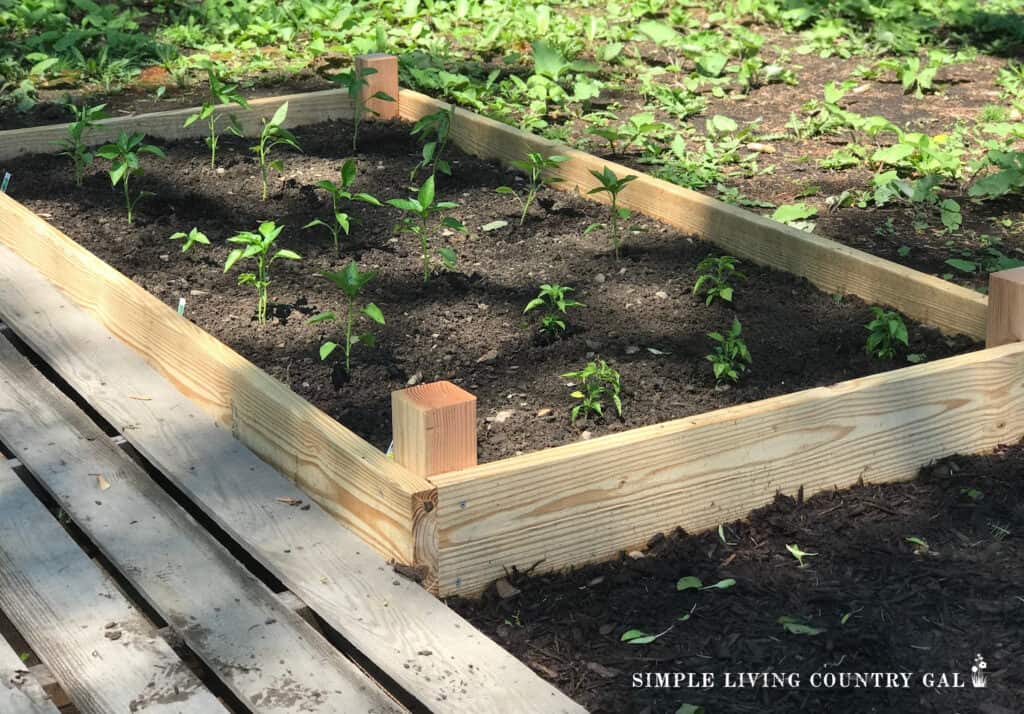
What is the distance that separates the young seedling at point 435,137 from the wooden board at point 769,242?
0.44 feet

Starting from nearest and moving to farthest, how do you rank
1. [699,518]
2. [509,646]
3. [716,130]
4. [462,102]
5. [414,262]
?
1. [509,646]
2. [699,518]
3. [414,262]
4. [716,130]
5. [462,102]

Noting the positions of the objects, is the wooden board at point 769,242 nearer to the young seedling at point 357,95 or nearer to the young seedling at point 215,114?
the young seedling at point 357,95

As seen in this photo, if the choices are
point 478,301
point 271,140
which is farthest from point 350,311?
point 271,140

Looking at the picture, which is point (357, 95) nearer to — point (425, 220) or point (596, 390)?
point (425, 220)

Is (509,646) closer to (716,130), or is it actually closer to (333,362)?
(333,362)

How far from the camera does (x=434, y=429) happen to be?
2.45m

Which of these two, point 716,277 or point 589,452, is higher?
point 589,452

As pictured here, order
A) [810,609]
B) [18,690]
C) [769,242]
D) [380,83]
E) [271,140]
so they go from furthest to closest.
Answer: [380,83] → [271,140] → [769,242] → [810,609] → [18,690]

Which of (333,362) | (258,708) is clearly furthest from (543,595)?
(333,362)

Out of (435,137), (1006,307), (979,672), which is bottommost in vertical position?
(435,137)

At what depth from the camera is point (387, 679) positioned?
2264mm

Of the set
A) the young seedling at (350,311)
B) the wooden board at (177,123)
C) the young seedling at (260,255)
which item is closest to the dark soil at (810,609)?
the young seedling at (350,311)

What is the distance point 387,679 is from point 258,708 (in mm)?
232

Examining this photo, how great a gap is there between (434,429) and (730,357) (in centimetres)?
113
